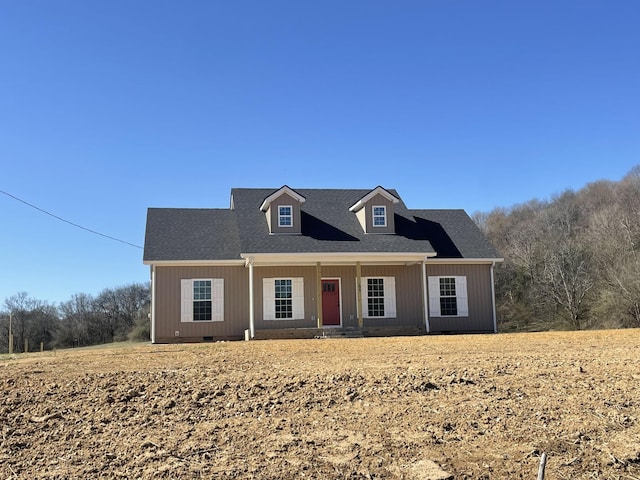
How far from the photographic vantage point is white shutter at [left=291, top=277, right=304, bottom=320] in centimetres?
2153

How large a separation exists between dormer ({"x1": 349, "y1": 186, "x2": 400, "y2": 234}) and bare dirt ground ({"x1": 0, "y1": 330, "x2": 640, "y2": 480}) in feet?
46.0

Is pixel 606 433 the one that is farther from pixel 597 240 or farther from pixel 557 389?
pixel 597 240

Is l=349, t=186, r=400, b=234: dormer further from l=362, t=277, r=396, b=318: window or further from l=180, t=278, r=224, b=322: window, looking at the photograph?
l=180, t=278, r=224, b=322: window

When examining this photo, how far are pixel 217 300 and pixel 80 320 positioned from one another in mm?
43818

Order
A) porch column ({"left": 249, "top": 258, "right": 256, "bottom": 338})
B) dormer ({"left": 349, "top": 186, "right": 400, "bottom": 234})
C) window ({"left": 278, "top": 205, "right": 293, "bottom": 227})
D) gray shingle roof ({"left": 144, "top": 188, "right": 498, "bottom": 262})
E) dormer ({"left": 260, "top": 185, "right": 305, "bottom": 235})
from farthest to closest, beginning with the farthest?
dormer ({"left": 349, "top": 186, "right": 400, "bottom": 234})
window ({"left": 278, "top": 205, "right": 293, "bottom": 227})
dormer ({"left": 260, "top": 185, "right": 305, "bottom": 235})
gray shingle roof ({"left": 144, "top": 188, "right": 498, "bottom": 262})
porch column ({"left": 249, "top": 258, "right": 256, "bottom": 338})

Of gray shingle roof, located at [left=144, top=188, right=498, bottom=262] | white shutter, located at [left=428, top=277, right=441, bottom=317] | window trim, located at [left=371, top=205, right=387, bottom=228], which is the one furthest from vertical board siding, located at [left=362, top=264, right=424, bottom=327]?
window trim, located at [left=371, top=205, right=387, bottom=228]

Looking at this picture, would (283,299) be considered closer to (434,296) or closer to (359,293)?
(359,293)

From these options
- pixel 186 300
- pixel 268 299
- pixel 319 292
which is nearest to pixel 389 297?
pixel 319 292

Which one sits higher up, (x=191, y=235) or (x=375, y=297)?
(x=191, y=235)

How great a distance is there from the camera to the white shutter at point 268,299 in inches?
840

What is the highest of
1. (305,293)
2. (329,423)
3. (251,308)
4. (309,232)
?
Answer: (309,232)

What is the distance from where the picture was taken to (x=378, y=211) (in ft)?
75.7

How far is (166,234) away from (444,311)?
11454 mm

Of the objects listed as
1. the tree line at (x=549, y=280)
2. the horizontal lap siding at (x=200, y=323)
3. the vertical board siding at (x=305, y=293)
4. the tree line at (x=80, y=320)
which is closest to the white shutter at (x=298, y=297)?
the vertical board siding at (x=305, y=293)
